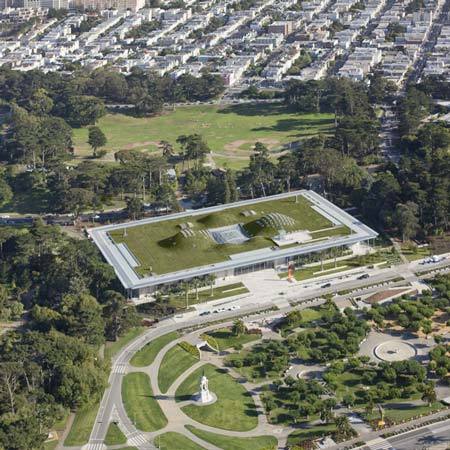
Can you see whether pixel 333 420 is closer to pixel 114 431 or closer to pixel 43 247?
pixel 114 431

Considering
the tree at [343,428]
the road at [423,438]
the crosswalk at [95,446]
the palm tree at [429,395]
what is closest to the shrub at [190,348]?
the crosswalk at [95,446]

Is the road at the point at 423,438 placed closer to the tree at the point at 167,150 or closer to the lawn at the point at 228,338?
the lawn at the point at 228,338

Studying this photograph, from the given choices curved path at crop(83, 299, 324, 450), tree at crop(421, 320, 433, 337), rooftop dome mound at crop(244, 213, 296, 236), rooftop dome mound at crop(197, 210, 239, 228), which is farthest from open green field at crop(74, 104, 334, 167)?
tree at crop(421, 320, 433, 337)

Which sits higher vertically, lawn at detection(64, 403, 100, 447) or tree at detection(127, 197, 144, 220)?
tree at detection(127, 197, 144, 220)

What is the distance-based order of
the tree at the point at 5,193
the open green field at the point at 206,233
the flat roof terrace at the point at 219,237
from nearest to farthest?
the flat roof terrace at the point at 219,237 < the open green field at the point at 206,233 < the tree at the point at 5,193

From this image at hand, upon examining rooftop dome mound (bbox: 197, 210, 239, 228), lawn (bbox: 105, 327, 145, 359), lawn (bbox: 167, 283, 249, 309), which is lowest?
lawn (bbox: 105, 327, 145, 359)

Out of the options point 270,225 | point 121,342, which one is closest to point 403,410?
point 121,342

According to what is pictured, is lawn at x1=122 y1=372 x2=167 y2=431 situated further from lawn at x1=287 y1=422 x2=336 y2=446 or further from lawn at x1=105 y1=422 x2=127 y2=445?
lawn at x1=287 y1=422 x2=336 y2=446
